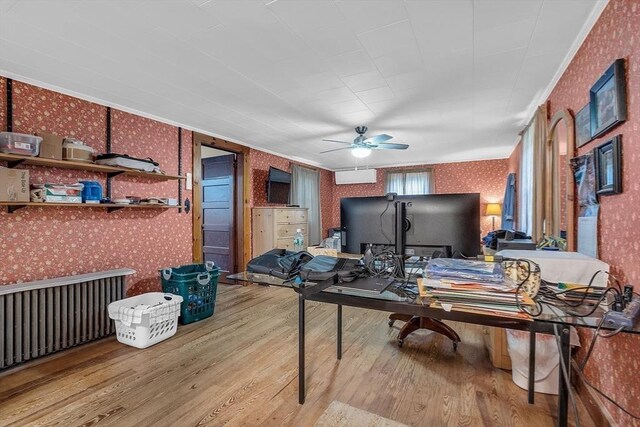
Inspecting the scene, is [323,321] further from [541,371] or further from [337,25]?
[337,25]

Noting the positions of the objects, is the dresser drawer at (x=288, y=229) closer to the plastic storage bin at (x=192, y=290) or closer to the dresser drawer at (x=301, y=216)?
the dresser drawer at (x=301, y=216)

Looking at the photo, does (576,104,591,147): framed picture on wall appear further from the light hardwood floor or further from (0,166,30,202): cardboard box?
(0,166,30,202): cardboard box

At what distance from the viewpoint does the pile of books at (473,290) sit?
117 centimetres

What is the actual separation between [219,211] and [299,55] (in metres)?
3.40

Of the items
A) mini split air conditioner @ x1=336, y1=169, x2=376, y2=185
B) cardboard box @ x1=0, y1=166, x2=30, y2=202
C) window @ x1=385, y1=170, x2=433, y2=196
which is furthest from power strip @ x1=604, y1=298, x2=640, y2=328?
mini split air conditioner @ x1=336, y1=169, x2=376, y2=185

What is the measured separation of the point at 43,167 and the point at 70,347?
1568 mm

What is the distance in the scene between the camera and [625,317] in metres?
1.01

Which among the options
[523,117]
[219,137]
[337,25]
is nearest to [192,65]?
[337,25]

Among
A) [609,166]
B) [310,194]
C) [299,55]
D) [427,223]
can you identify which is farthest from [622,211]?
[310,194]

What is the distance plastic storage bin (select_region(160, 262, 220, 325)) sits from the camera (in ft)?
9.93

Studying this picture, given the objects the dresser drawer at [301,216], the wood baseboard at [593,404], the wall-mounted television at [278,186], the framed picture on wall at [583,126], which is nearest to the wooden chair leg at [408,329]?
the wood baseboard at [593,404]

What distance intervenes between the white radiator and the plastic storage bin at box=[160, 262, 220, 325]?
42cm

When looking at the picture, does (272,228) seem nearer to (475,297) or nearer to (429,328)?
(429,328)

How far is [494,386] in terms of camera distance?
1.92m
